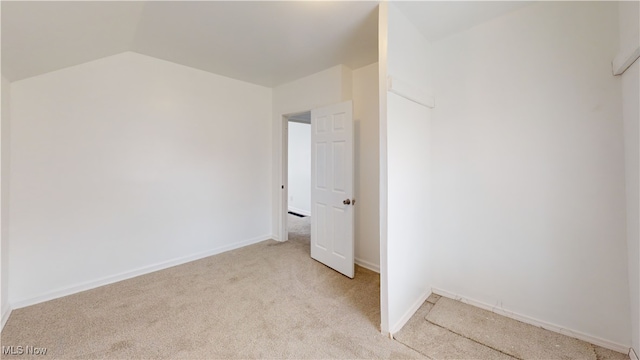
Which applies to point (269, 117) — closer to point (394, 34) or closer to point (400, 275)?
point (394, 34)

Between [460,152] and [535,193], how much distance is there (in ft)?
1.97

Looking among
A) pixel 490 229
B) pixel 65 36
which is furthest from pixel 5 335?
pixel 490 229

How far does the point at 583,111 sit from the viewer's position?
5.31 ft

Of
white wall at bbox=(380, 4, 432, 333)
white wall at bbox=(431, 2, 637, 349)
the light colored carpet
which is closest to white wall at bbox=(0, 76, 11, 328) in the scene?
white wall at bbox=(380, 4, 432, 333)

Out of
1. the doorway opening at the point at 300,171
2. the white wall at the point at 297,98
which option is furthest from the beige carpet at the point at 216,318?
the doorway opening at the point at 300,171

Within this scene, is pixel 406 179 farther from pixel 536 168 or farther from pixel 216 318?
pixel 216 318

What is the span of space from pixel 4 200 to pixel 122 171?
785mm

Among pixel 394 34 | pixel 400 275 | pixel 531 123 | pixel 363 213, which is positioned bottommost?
pixel 400 275

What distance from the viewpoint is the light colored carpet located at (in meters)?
1.51

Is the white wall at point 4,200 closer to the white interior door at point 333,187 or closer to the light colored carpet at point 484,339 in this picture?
the white interior door at point 333,187

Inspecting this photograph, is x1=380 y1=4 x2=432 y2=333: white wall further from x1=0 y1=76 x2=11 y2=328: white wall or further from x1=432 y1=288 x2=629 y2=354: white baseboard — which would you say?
x1=0 y1=76 x2=11 y2=328: white wall

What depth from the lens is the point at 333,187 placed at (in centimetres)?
278

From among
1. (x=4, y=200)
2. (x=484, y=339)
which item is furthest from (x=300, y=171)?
(x=484, y=339)

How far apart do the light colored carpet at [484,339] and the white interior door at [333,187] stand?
0.93 metres
